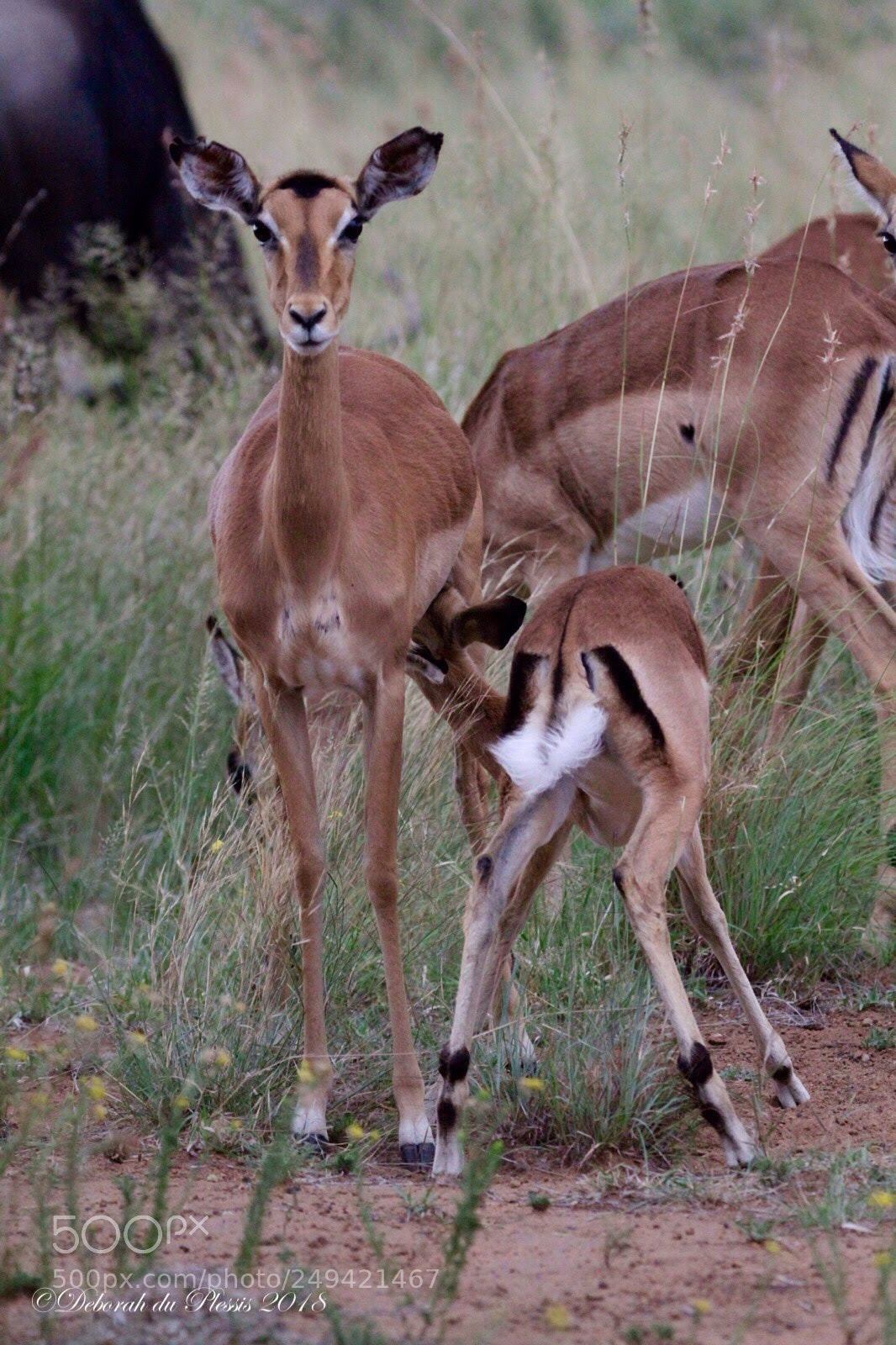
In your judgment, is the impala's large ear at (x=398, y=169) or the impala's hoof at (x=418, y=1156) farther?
the impala's large ear at (x=398, y=169)

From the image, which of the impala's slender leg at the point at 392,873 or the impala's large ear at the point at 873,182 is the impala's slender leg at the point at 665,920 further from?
the impala's large ear at the point at 873,182

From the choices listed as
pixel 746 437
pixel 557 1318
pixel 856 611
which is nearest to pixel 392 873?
pixel 557 1318

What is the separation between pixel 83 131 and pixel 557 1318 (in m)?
9.03

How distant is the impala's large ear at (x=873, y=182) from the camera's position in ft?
18.5

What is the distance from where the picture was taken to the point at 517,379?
20.1 feet

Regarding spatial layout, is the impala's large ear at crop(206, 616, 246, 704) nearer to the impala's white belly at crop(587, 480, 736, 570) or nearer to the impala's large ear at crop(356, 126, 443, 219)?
the impala's white belly at crop(587, 480, 736, 570)

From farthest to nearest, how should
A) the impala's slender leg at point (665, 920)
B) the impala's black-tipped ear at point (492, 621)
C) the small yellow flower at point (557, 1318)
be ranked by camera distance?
1. the impala's black-tipped ear at point (492, 621)
2. the impala's slender leg at point (665, 920)
3. the small yellow flower at point (557, 1318)

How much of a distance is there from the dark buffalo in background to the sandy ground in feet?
23.0

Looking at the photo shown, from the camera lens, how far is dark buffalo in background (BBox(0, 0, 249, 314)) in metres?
10.1

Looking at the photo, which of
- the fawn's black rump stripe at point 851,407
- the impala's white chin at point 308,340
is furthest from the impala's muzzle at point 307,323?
the fawn's black rump stripe at point 851,407

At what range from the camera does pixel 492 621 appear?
14.2 feet

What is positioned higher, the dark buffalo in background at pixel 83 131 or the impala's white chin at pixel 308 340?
the dark buffalo in background at pixel 83 131

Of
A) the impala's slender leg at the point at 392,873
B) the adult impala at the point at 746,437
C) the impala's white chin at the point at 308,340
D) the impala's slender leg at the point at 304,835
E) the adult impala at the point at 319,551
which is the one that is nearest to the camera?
the impala's white chin at the point at 308,340

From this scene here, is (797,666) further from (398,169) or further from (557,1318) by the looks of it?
(557,1318)
